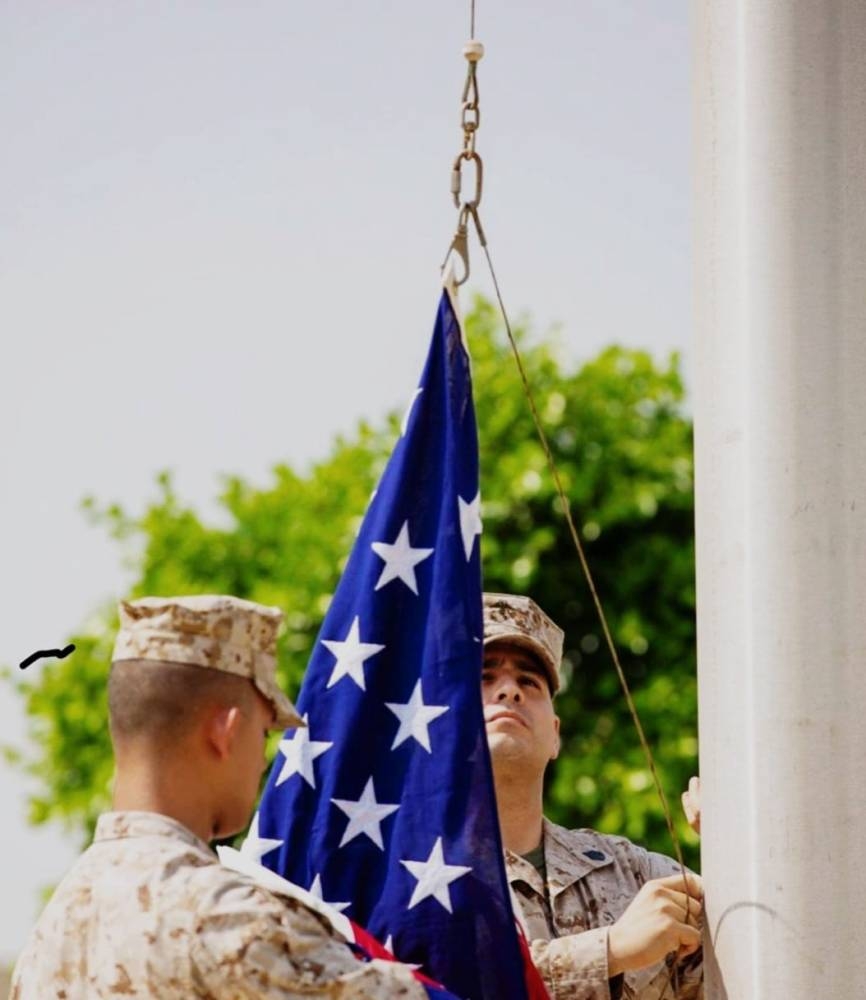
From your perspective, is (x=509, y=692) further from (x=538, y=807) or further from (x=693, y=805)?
(x=693, y=805)

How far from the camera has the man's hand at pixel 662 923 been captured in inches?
183

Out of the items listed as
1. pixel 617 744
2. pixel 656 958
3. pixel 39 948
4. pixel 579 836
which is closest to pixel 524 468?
pixel 617 744

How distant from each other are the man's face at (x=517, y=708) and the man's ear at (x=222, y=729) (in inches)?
65.8

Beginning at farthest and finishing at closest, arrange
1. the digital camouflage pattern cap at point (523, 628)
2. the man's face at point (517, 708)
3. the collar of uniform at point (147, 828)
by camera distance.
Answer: the digital camouflage pattern cap at point (523, 628), the man's face at point (517, 708), the collar of uniform at point (147, 828)

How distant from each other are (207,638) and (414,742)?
100 cm

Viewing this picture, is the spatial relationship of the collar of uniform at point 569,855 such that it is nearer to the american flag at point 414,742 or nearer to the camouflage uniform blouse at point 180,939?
the american flag at point 414,742

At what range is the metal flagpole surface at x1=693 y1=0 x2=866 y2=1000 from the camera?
4.24 meters

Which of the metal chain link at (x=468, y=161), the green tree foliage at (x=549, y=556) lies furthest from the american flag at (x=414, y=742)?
the green tree foliage at (x=549, y=556)

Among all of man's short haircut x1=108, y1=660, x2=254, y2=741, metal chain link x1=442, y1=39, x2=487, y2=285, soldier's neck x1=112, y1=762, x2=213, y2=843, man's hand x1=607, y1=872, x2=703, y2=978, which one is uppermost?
metal chain link x1=442, y1=39, x2=487, y2=285

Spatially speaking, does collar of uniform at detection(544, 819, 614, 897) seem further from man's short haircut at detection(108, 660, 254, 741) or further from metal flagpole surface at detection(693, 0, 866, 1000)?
man's short haircut at detection(108, 660, 254, 741)

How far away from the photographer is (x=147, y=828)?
3.79 metres

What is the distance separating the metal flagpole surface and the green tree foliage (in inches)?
365

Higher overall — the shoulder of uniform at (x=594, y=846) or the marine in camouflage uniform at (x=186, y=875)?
the marine in camouflage uniform at (x=186, y=875)

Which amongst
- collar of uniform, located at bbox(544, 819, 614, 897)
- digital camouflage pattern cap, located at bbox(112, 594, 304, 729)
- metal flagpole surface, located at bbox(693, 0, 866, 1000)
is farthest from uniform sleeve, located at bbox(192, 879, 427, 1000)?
collar of uniform, located at bbox(544, 819, 614, 897)
